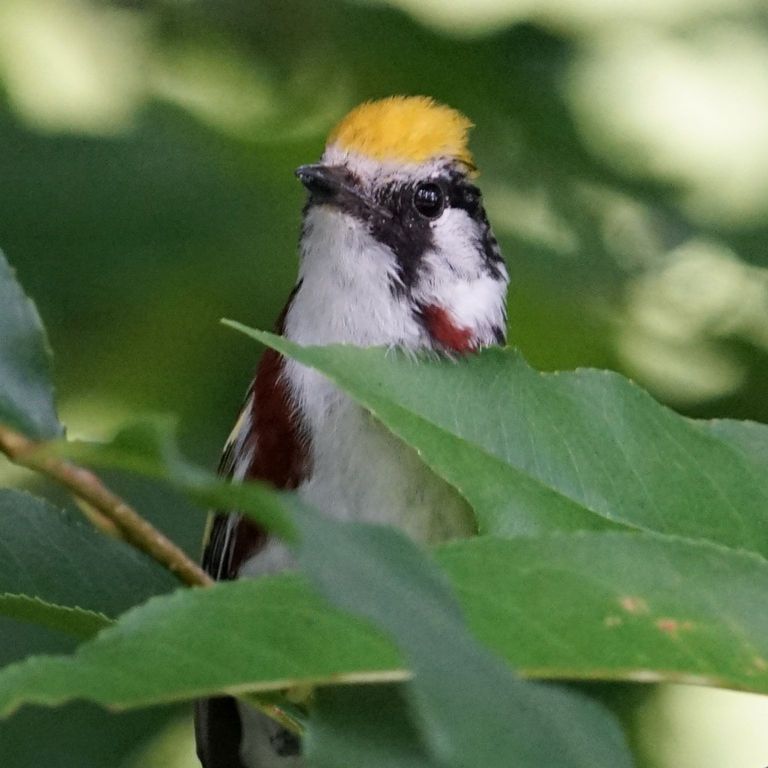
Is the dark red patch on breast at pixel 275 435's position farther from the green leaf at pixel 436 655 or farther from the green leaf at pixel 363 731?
the green leaf at pixel 436 655

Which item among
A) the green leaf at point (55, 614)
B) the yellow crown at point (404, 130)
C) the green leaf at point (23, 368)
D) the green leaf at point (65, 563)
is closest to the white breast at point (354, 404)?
the yellow crown at point (404, 130)

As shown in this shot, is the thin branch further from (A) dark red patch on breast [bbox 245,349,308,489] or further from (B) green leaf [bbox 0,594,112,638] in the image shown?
(A) dark red patch on breast [bbox 245,349,308,489]

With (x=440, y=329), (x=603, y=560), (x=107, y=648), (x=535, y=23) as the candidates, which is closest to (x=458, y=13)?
(x=535, y=23)

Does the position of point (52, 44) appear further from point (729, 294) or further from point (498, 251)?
point (729, 294)

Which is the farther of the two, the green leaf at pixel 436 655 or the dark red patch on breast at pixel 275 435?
the dark red patch on breast at pixel 275 435

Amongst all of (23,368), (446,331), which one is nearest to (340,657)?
(23,368)

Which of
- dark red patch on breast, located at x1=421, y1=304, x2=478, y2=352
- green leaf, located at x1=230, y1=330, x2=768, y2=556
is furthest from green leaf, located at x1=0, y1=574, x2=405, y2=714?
dark red patch on breast, located at x1=421, y1=304, x2=478, y2=352

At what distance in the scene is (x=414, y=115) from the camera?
244 cm

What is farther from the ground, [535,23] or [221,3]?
[221,3]

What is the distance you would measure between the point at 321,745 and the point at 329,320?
1255mm

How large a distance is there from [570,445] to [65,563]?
475mm

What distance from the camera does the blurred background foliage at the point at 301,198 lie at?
2.29 m

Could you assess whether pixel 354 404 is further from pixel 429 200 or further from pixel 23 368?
pixel 23 368

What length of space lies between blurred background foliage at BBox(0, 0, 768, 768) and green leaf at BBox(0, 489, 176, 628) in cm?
79
